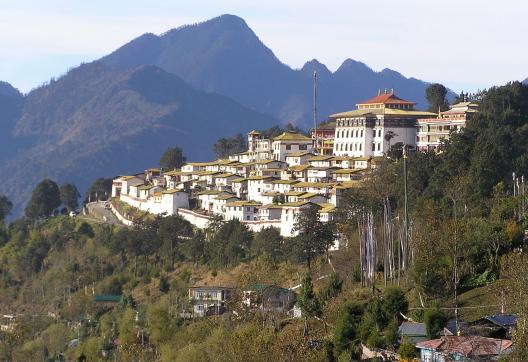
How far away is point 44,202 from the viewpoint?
72.4 metres

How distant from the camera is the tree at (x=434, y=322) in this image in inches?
1182

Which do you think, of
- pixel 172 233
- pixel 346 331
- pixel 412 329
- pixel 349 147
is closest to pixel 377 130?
pixel 349 147

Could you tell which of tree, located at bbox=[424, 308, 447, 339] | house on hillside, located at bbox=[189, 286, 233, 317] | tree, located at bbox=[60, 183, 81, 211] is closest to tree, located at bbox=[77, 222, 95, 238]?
tree, located at bbox=[60, 183, 81, 211]

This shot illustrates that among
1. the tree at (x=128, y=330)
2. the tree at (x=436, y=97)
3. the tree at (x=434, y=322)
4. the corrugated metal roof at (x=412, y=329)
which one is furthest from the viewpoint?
the tree at (x=436, y=97)

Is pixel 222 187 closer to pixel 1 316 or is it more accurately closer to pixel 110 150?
pixel 1 316

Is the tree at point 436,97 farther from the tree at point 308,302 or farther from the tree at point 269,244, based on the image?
the tree at point 308,302

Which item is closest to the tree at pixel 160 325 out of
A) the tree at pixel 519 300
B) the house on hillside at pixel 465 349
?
the house on hillside at pixel 465 349

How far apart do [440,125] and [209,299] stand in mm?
15136

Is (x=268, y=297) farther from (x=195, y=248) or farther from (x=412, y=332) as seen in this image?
(x=195, y=248)

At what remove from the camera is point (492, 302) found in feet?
106

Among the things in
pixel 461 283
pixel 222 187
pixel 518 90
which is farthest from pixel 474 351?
pixel 222 187

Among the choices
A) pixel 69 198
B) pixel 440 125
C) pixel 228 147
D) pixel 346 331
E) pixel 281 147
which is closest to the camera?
pixel 346 331

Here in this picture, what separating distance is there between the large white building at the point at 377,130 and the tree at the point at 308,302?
1994 cm

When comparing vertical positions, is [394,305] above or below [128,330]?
above
